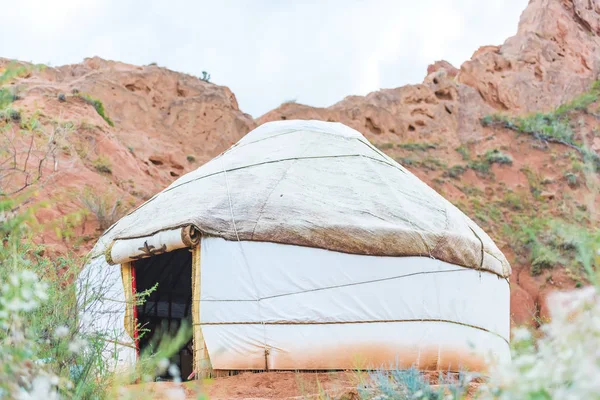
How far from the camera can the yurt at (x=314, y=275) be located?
471 centimetres

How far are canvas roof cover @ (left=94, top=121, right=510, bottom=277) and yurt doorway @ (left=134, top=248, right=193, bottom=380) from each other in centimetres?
141

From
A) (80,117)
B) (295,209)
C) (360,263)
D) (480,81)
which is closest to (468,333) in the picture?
(360,263)

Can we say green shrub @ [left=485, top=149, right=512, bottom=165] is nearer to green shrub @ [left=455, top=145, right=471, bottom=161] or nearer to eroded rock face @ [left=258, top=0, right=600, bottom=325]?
eroded rock face @ [left=258, top=0, right=600, bottom=325]

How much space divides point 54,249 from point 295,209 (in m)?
3.96

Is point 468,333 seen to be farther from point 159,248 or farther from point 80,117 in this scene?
point 80,117

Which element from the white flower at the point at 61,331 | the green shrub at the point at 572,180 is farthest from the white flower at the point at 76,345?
the green shrub at the point at 572,180

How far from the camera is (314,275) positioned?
188 inches

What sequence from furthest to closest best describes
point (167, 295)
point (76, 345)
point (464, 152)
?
point (464, 152), point (167, 295), point (76, 345)

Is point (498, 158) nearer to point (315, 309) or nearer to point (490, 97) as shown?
point (490, 97)

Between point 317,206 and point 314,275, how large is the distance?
55 cm

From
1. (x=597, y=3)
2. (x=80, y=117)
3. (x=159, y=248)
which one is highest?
(x=597, y=3)

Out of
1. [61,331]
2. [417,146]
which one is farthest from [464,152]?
[61,331]

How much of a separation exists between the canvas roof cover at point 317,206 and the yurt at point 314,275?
14 mm

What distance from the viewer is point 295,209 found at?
4.97m
